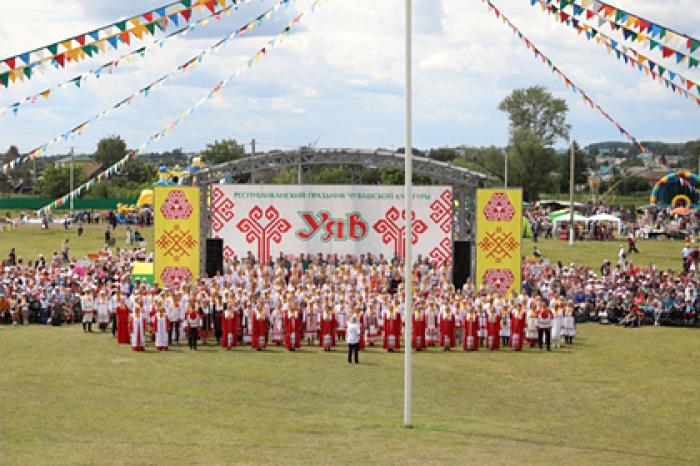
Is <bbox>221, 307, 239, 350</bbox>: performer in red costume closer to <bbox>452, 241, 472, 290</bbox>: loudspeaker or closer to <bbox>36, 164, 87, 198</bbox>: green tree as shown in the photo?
<bbox>452, 241, 472, 290</bbox>: loudspeaker

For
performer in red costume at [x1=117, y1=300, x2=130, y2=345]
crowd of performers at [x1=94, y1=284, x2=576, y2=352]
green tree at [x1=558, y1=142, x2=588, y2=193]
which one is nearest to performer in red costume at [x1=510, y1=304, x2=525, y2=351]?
crowd of performers at [x1=94, y1=284, x2=576, y2=352]

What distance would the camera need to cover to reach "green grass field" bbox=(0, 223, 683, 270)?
136 ft

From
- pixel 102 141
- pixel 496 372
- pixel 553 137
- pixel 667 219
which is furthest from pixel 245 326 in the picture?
pixel 102 141

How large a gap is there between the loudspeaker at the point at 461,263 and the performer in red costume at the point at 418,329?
246 inches

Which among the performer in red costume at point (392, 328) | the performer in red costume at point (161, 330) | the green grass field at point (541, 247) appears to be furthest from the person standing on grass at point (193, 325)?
the green grass field at point (541, 247)

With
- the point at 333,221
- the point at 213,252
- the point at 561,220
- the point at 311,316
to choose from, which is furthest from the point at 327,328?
the point at 561,220

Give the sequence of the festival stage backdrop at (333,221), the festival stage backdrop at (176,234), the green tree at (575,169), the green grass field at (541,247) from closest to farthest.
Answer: the festival stage backdrop at (176,234) < the festival stage backdrop at (333,221) < the green grass field at (541,247) < the green tree at (575,169)

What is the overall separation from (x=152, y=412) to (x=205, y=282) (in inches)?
378

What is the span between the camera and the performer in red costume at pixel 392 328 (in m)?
21.3

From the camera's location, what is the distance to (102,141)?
341 ft

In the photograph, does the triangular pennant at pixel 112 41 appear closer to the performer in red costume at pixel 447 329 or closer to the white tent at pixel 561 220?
the performer in red costume at pixel 447 329

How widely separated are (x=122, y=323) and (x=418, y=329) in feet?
22.6

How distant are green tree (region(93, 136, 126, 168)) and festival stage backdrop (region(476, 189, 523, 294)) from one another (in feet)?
261

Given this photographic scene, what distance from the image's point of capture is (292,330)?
838 inches
